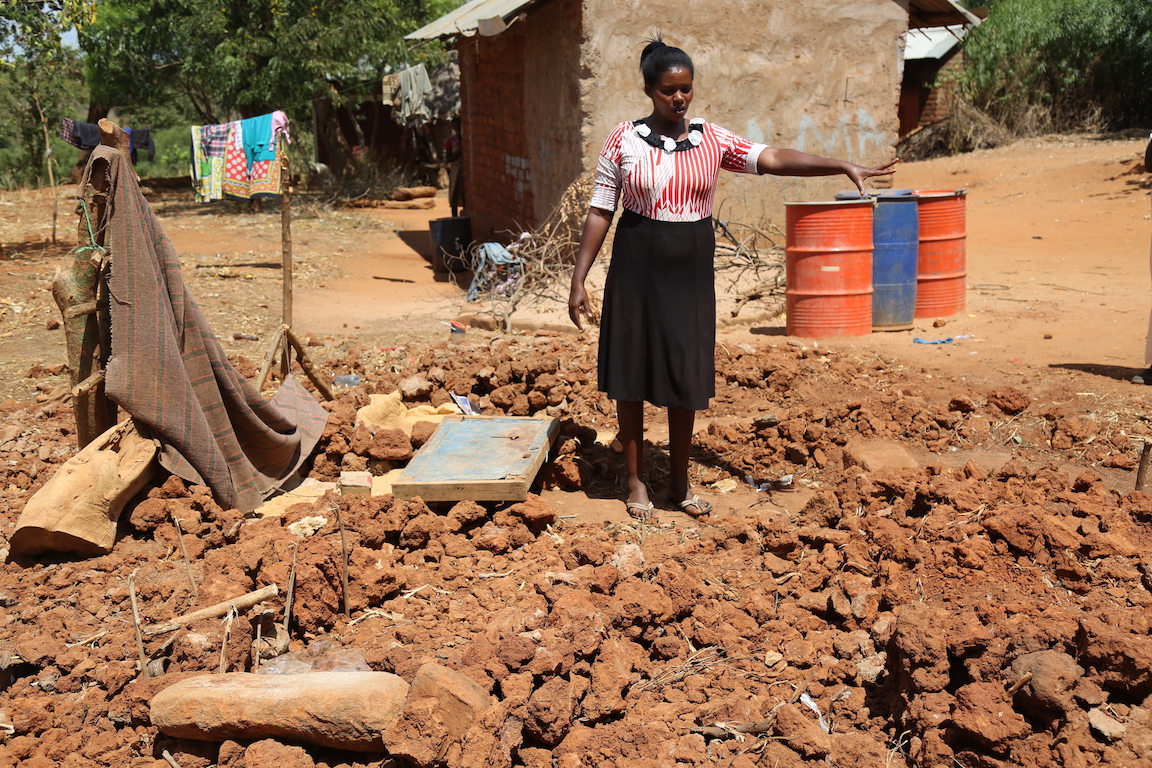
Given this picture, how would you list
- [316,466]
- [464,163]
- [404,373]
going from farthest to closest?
[464,163] → [404,373] → [316,466]

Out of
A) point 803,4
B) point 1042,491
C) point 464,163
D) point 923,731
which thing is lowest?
point 923,731

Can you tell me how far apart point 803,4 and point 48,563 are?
7.59 metres

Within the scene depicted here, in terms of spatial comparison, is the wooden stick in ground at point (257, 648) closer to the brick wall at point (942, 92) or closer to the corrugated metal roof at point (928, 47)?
the brick wall at point (942, 92)

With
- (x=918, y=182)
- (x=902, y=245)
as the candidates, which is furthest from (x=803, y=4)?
(x=918, y=182)

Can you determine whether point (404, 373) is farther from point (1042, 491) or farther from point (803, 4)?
point (803, 4)

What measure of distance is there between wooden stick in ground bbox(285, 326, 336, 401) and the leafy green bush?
18174mm

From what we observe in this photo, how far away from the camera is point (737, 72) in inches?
339

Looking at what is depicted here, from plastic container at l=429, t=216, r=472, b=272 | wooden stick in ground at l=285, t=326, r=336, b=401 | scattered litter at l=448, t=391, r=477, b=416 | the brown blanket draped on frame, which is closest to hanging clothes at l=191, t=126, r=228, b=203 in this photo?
plastic container at l=429, t=216, r=472, b=272

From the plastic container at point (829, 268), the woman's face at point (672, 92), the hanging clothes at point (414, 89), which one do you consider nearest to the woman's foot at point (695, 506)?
the woman's face at point (672, 92)

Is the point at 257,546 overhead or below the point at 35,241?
below

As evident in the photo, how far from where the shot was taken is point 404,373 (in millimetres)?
5727

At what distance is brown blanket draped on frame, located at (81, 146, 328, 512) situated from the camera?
3557 mm

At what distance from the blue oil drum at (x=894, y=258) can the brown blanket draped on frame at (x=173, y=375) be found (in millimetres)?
4375

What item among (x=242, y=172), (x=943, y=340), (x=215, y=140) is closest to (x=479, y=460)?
(x=943, y=340)
